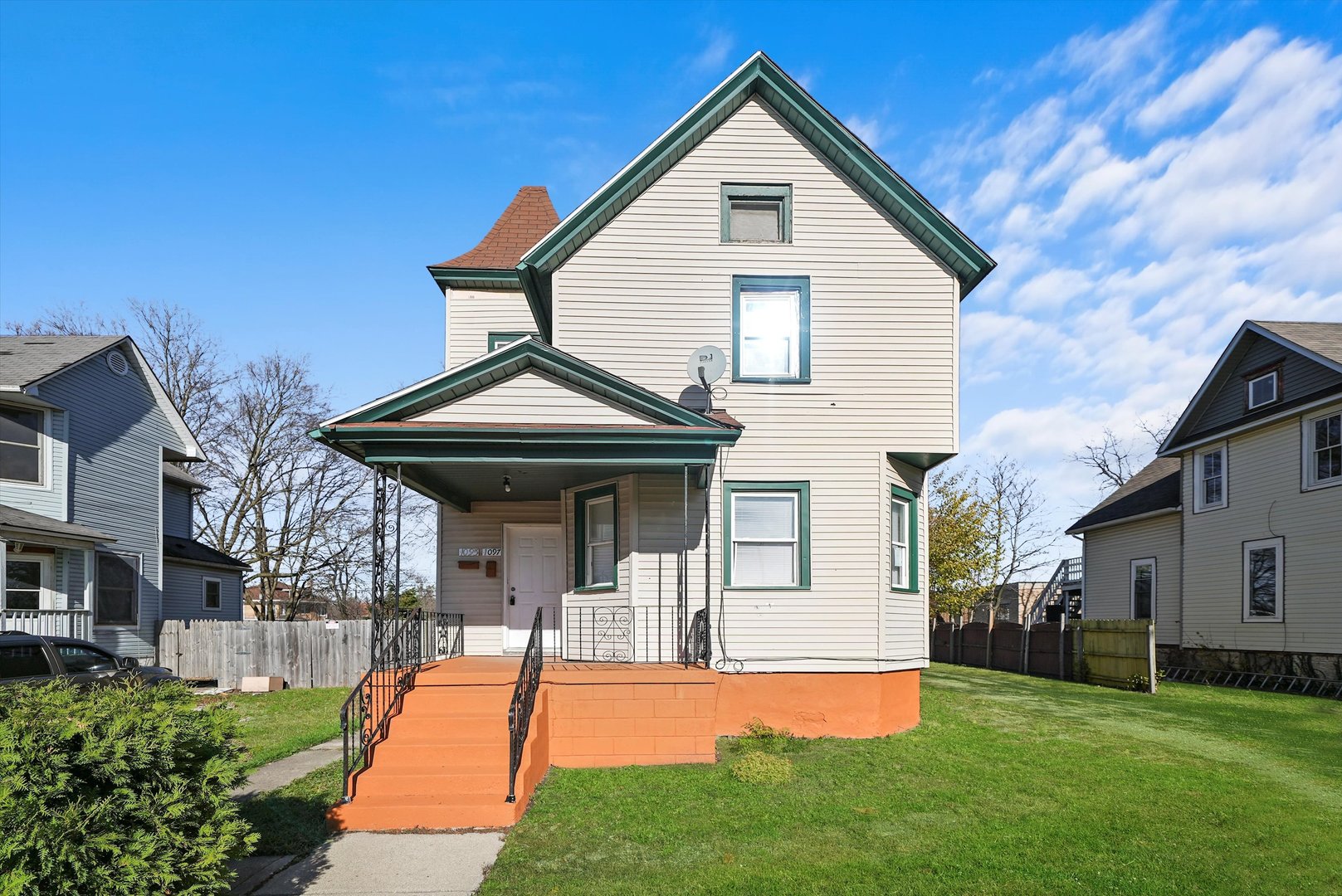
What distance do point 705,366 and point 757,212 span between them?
2.85 meters

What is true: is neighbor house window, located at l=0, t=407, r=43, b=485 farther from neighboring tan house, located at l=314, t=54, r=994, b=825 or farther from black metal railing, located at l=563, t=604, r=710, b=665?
black metal railing, located at l=563, t=604, r=710, b=665

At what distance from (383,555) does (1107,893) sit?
8.00m

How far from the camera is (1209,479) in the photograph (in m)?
22.8

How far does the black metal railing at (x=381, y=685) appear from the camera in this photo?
341 inches

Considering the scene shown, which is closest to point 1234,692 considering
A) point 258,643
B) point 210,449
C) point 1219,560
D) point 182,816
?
point 1219,560

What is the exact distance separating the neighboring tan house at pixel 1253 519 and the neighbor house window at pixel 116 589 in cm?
2623

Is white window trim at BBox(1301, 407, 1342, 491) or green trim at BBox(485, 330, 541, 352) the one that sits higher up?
green trim at BBox(485, 330, 541, 352)

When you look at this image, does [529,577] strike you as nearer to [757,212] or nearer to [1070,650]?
[757,212]

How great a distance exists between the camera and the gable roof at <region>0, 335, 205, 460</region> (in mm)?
17828

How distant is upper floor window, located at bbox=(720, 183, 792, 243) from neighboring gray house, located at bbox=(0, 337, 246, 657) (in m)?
14.3

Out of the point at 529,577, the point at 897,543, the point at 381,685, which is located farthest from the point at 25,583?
the point at 897,543

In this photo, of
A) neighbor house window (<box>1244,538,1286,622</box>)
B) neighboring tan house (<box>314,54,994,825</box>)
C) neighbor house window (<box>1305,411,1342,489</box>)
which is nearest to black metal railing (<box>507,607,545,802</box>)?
neighboring tan house (<box>314,54,994,825</box>)

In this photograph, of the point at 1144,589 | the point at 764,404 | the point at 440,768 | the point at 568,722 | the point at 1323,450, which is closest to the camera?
the point at 440,768

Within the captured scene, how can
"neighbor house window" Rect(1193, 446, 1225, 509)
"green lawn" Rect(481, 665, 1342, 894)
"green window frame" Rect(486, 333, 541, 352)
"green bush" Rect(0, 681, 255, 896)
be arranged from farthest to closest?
"neighbor house window" Rect(1193, 446, 1225, 509) → "green window frame" Rect(486, 333, 541, 352) → "green lawn" Rect(481, 665, 1342, 894) → "green bush" Rect(0, 681, 255, 896)
